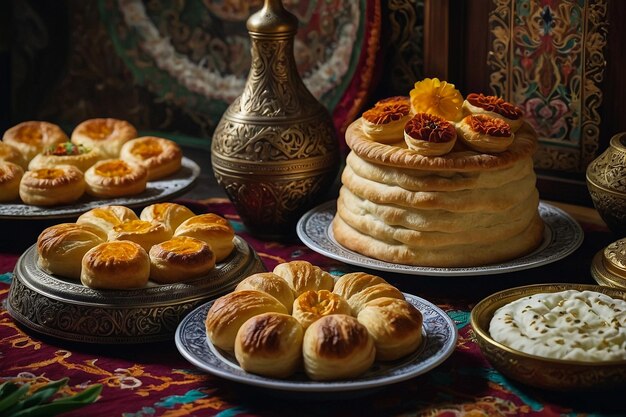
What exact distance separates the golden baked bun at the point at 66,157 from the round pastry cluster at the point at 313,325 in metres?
0.79

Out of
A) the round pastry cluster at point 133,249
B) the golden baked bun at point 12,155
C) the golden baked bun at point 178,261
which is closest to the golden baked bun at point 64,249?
the round pastry cluster at point 133,249

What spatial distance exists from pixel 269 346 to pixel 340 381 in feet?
0.34

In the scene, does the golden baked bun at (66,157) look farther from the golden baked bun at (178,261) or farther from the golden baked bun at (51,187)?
the golden baked bun at (178,261)

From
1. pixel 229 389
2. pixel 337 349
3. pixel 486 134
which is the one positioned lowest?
pixel 229 389

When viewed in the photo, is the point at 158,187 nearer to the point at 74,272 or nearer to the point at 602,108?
the point at 74,272

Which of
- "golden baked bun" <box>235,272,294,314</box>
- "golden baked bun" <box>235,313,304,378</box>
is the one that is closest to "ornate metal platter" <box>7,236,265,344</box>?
"golden baked bun" <box>235,272,294,314</box>

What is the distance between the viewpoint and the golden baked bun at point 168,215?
172 cm

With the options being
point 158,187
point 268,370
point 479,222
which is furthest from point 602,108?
point 268,370

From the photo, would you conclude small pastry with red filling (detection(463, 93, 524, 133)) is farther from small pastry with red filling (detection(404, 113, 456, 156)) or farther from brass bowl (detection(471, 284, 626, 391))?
brass bowl (detection(471, 284, 626, 391))

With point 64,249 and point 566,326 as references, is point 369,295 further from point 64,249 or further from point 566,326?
point 64,249

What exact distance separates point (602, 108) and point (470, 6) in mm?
366

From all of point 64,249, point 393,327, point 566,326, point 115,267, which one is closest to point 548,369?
point 566,326

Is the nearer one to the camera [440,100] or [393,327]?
[393,327]

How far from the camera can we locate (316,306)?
1421 mm
